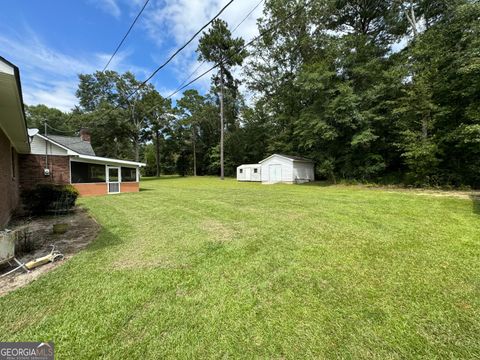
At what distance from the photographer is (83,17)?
20.7 feet

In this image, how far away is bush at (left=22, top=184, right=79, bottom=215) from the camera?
24.7 feet

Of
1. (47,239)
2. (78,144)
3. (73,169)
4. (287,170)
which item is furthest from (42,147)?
(287,170)

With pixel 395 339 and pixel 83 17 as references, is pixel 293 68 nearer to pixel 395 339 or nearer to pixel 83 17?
pixel 83 17

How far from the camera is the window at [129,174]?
617 inches

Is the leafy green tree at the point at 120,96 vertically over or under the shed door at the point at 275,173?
over

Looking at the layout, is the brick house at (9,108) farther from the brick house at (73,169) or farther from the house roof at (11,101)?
the brick house at (73,169)

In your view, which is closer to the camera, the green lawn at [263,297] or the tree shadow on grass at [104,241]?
the green lawn at [263,297]

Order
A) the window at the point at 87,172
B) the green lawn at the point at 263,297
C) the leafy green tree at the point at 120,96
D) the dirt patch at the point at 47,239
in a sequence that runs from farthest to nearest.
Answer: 1. the leafy green tree at the point at 120,96
2. the window at the point at 87,172
3. the dirt patch at the point at 47,239
4. the green lawn at the point at 263,297

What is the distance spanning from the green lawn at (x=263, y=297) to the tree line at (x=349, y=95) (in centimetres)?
578

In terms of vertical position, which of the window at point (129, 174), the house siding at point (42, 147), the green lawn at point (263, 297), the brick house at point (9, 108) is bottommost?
the green lawn at point (263, 297)

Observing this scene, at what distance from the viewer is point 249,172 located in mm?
25844

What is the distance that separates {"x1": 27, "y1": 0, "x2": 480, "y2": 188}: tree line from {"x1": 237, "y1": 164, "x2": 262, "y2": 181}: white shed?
365 centimetres

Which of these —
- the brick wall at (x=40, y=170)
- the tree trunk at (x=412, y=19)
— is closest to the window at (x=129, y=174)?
the brick wall at (x=40, y=170)

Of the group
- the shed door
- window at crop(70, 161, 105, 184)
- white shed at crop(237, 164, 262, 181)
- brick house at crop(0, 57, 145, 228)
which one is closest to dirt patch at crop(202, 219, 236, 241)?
brick house at crop(0, 57, 145, 228)
